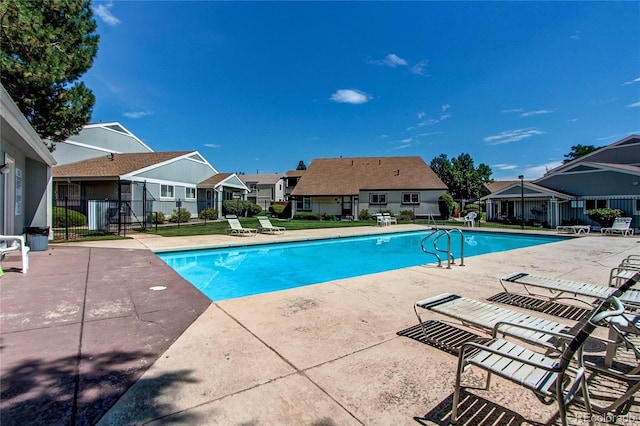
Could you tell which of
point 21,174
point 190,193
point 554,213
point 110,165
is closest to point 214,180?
point 190,193

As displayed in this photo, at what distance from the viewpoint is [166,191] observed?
905 inches

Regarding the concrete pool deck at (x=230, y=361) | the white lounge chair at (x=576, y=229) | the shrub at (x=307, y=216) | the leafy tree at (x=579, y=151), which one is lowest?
the concrete pool deck at (x=230, y=361)

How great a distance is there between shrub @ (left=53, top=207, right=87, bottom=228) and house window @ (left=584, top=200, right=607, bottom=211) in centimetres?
3416

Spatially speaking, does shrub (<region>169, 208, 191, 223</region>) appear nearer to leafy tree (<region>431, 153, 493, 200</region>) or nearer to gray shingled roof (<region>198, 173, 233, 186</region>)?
gray shingled roof (<region>198, 173, 233, 186</region>)

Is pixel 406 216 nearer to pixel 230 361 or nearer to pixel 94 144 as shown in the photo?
pixel 94 144

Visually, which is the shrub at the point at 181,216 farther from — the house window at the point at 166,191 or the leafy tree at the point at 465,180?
the leafy tree at the point at 465,180

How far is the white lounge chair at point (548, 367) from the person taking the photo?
5.48ft

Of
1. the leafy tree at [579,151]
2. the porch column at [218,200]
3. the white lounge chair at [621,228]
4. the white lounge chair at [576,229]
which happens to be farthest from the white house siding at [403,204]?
the leafy tree at [579,151]

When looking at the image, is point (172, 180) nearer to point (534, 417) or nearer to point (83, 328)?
point (83, 328)

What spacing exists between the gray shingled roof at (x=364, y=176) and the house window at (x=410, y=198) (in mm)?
632

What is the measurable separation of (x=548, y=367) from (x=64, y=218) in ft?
67.7

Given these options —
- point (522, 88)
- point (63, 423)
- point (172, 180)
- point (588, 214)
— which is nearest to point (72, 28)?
point (172, 180)

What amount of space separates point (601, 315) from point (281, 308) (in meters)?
3.75

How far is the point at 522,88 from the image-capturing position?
64.2 ft
